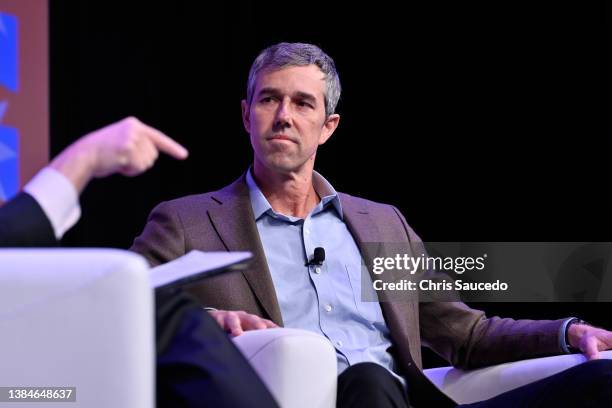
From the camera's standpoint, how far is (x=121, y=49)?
136 inches

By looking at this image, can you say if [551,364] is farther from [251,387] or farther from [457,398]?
[251,387]

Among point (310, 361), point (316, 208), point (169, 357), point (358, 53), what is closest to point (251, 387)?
point (169, 357)

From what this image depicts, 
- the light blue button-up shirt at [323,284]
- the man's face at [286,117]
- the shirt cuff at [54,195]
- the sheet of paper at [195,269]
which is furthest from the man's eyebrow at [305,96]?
the shirt cuff at [54,195]

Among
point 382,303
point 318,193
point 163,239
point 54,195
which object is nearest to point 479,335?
point 382,303

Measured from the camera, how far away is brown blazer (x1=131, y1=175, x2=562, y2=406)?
2.29m

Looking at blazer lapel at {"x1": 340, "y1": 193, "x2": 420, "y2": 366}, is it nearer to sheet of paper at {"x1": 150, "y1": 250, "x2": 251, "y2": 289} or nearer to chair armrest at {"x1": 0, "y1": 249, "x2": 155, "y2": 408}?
sheet of paper at {"x1": 150, "y1": 250, "x2": 251, "y2": 289}

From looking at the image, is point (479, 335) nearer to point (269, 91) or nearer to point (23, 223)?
point (269, 91)

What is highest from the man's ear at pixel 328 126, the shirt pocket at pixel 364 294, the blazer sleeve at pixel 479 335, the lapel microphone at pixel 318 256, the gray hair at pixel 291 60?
the gray hair at pixel 291 60

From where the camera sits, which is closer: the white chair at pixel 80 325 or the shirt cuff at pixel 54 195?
the white chair at pixel 80 325

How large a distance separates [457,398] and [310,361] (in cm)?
72

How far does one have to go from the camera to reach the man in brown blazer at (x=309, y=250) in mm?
2279

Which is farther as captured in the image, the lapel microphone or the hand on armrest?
the lapel microphone

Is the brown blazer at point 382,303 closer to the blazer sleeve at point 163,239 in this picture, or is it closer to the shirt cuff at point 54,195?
the blazer sleeve at point 163,239

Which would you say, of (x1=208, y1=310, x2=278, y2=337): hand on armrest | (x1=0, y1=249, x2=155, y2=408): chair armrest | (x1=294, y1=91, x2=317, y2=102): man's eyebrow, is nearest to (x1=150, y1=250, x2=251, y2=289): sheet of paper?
(x1=0, y1=249, x2=155, y2=408): chair armrest
